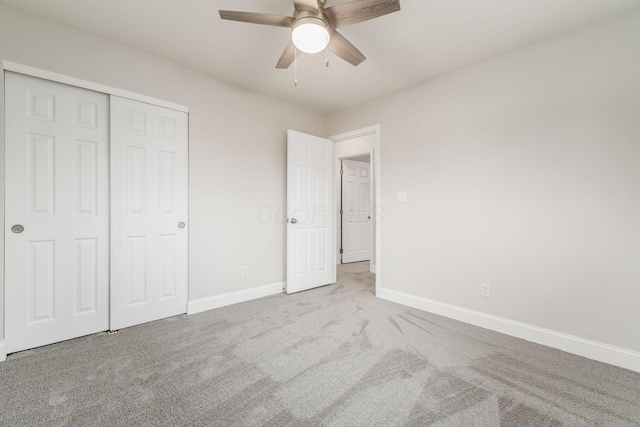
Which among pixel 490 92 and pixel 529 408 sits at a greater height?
pixel 490 92

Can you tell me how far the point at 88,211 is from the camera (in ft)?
7.51

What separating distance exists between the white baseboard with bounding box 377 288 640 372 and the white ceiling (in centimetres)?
245

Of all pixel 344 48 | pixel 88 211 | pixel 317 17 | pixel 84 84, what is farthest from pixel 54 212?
pixel 344 48

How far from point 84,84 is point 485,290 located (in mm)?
4019

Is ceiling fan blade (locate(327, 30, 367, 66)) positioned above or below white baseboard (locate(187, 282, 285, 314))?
above

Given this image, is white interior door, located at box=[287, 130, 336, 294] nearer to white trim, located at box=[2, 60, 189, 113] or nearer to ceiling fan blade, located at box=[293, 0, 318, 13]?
white trim, located at box=[2, 60, 189, 113]

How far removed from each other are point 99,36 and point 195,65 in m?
0.76

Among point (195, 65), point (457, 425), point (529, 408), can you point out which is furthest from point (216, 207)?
point (529, 408)

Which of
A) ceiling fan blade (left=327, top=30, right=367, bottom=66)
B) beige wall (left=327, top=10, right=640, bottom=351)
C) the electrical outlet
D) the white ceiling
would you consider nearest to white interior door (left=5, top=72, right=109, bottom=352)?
the white ceiling

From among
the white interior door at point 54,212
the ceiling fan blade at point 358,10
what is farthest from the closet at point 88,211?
the ceiling fan blade at point 358,10

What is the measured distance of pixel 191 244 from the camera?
2.83 meters

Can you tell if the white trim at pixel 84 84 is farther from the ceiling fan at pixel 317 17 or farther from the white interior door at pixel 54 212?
the ceiling fan at pixel 317 17

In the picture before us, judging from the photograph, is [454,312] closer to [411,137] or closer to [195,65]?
[411,137]

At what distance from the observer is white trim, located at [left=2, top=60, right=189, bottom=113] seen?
1976mm
